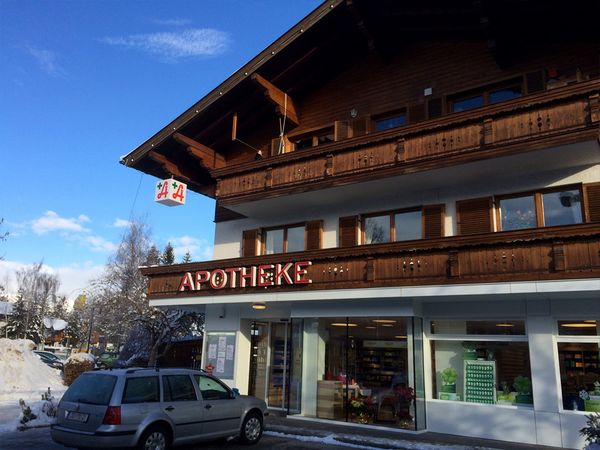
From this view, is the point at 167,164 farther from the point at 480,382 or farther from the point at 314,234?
the point at 480,382

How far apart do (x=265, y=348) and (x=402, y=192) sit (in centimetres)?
716

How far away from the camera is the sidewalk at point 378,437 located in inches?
435

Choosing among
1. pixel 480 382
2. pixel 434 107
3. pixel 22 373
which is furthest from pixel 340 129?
pixel 22 373

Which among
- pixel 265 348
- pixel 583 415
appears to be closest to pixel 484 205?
pixel 583 415

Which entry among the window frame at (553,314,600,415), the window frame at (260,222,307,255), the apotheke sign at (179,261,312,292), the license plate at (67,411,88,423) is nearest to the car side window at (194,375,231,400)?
the license plate at (67,411,88,423)

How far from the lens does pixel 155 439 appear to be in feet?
29.1

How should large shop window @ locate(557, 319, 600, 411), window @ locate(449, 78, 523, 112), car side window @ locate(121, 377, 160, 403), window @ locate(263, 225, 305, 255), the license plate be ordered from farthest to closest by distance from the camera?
window @ locate(263, 225, 305, 255), window @ locate(449, 78, 523, 112), large shop window @ locate(557, 319, 600, 411), car side window @ locate(121, 377, 160, 403), the license plate

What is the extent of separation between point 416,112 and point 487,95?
6.61ft

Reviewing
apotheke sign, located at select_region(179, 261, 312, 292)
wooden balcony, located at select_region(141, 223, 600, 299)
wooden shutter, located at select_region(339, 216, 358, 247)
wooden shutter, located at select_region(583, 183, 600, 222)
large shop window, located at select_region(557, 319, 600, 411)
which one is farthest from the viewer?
wooden shutter, located at select_region(339, 216, 358, 247)

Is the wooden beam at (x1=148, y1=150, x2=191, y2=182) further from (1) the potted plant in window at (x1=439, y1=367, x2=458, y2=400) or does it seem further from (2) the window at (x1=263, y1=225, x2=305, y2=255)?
(1) the potted plant in window at (x1=439, y1=367, x2=458, y2=400)

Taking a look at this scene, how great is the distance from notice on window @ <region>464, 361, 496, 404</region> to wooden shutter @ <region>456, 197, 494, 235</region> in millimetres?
3349

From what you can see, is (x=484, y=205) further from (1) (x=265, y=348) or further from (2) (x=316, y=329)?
(1) (x=265, y=348)

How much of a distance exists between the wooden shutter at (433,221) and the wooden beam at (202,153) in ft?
26.1

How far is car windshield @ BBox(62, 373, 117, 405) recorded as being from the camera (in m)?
8.69
